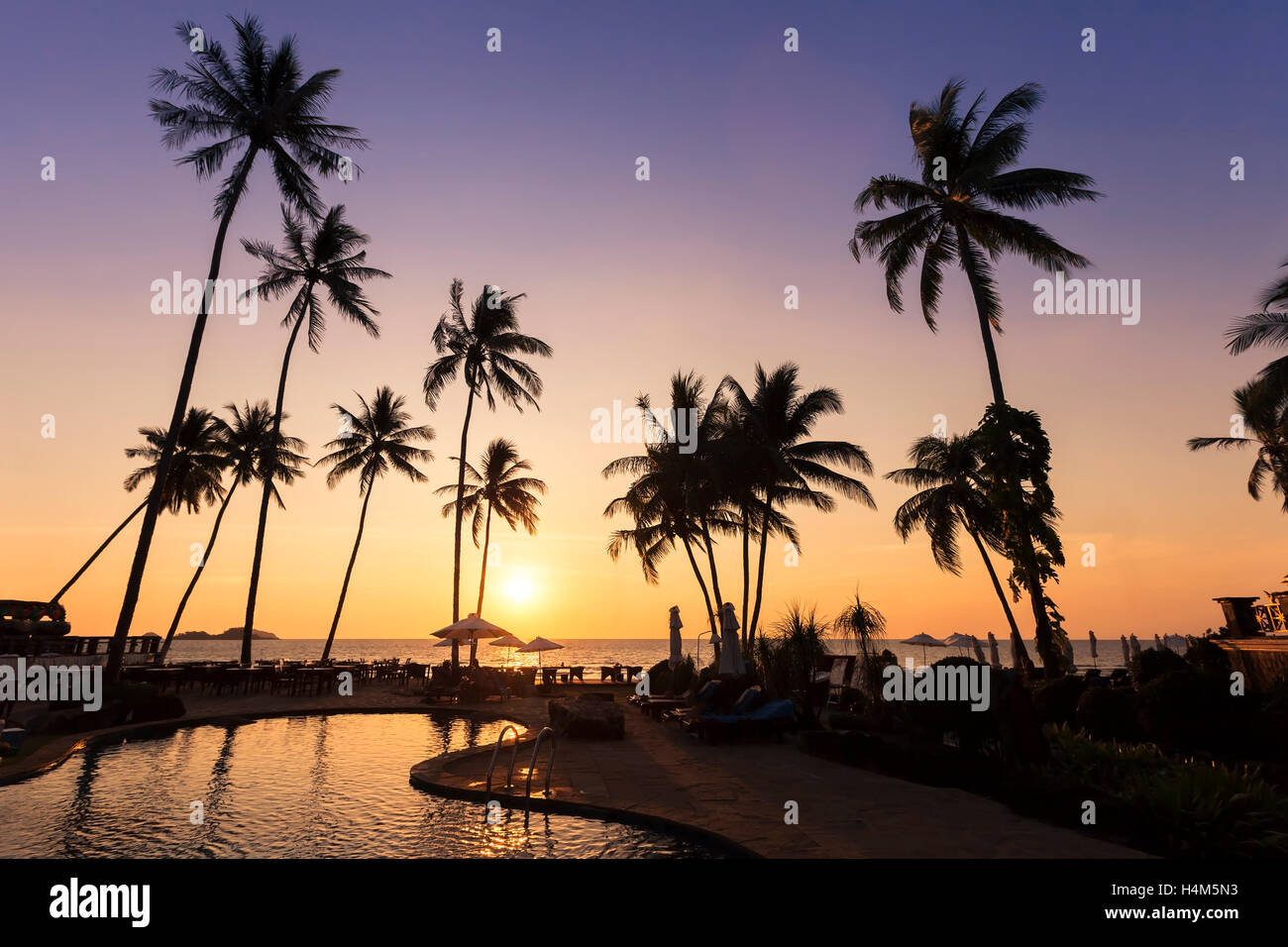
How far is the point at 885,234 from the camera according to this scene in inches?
859

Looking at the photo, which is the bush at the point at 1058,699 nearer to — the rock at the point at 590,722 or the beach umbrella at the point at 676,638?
the rock at the point at 590,722

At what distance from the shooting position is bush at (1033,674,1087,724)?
13016 millimetres

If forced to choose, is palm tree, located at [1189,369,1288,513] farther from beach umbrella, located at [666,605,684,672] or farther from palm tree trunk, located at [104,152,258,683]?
palm tree trunk, located at [104,152,258,683]

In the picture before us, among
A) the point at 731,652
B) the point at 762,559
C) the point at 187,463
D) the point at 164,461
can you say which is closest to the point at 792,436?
the point at 762,559

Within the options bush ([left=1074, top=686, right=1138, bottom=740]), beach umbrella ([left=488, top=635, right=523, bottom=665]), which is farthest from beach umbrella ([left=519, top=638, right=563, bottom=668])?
bush ([left=1074, top=686, right=1138, bottom=740])

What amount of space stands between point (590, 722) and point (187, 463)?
31977mm

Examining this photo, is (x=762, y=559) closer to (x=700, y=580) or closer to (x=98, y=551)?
(x=700, y=580)

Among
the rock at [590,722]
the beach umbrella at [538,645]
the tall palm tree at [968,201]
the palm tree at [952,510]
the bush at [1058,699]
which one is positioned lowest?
the beach umbrella at [538,645]

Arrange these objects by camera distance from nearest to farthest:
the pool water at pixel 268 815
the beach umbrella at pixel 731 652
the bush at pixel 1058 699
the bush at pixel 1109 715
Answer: the pool water at pixel 268 815 → the bush at pixel 1109 715 → the bush at pixel 1058 699 → the beach umbrella at pixel 731 652

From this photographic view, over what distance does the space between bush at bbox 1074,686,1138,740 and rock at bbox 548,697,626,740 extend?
27.3 feet

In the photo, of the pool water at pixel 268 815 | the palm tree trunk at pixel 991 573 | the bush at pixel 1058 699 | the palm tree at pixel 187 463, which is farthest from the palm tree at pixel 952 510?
the palm tree at pixel 187 463

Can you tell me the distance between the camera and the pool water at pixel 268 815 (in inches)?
271

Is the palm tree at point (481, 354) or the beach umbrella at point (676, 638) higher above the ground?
the palm tree at point (481, 354)

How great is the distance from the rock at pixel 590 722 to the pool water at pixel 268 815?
2628 millimetres
